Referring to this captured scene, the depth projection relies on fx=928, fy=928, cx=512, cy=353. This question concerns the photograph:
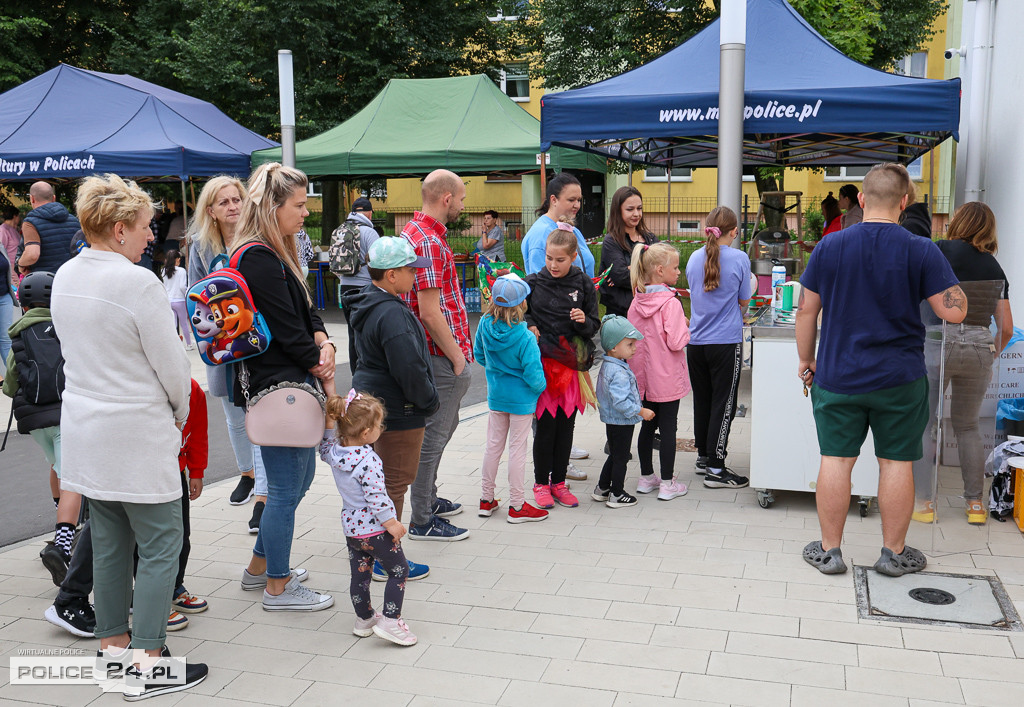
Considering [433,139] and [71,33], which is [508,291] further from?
[71,33]

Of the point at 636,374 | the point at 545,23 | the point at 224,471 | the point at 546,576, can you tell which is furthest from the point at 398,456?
the point at 545,23

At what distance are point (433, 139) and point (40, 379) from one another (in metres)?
10.7

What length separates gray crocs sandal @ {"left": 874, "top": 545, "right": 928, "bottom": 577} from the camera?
14.1 ft

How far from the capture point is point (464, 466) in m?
6.39

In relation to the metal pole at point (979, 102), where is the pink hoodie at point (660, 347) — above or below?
below

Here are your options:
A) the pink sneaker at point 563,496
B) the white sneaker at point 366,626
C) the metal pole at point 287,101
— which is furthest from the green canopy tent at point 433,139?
the white sneaker at point 366,626

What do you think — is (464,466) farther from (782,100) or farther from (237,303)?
(782,100)

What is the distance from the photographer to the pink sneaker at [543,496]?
5383 mm

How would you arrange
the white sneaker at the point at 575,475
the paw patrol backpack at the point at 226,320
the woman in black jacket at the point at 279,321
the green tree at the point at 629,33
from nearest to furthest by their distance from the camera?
1. the paw patrol backpack at the point at 226,320
2. the woman in black jacket at the point at 279,321
3. the white sneaker at the point at 575,475
4. the green tree at the point at 629,33

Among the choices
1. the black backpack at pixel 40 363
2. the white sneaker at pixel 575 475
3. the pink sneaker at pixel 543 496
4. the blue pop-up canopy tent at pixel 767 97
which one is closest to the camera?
the black backpack at pixel 40 363

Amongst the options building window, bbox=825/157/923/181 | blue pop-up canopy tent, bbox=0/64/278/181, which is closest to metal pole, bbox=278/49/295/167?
blue pop-up canopy tent, bbox=0/64/278/181

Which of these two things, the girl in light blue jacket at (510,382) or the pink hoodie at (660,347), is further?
the pink hoodie at (660,347)

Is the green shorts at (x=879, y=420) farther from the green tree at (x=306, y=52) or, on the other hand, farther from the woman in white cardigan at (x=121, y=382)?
the green tree at (x=306, y=52)

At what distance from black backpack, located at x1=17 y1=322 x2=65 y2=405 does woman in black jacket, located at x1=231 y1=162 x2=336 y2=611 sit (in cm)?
90
